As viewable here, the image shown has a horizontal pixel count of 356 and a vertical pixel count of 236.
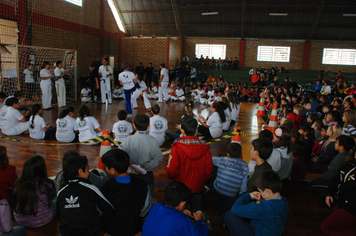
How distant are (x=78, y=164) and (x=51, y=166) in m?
2.59

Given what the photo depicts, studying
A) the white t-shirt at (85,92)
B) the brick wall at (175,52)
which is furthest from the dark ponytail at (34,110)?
the brick wall at (175,52)

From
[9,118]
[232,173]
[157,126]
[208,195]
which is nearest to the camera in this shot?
[232,173]

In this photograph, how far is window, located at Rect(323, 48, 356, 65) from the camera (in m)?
19.4

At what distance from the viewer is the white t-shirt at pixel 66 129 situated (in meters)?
5.73

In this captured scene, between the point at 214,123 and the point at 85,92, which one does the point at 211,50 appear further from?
the point at 214,123

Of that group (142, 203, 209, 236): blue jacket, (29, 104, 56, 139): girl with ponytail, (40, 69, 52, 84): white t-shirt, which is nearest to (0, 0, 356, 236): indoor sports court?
(40, 69, 52, 84): white t-shirt

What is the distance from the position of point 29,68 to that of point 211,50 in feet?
49.4

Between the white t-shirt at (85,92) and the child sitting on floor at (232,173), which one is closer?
the child sitting on floor at (232,173)

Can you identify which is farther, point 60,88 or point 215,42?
point 215,42

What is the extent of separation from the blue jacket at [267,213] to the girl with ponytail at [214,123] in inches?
156

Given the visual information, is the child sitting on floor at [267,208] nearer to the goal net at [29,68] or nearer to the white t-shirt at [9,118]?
the white t-shirt at [9,118]

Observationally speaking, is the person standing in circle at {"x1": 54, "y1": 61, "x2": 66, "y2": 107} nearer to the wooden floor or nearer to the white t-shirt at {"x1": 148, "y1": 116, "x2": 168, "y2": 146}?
the wooden floor

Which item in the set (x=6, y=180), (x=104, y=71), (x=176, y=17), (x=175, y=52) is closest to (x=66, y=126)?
(x=6, y=180)

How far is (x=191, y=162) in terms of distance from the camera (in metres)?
3.10
